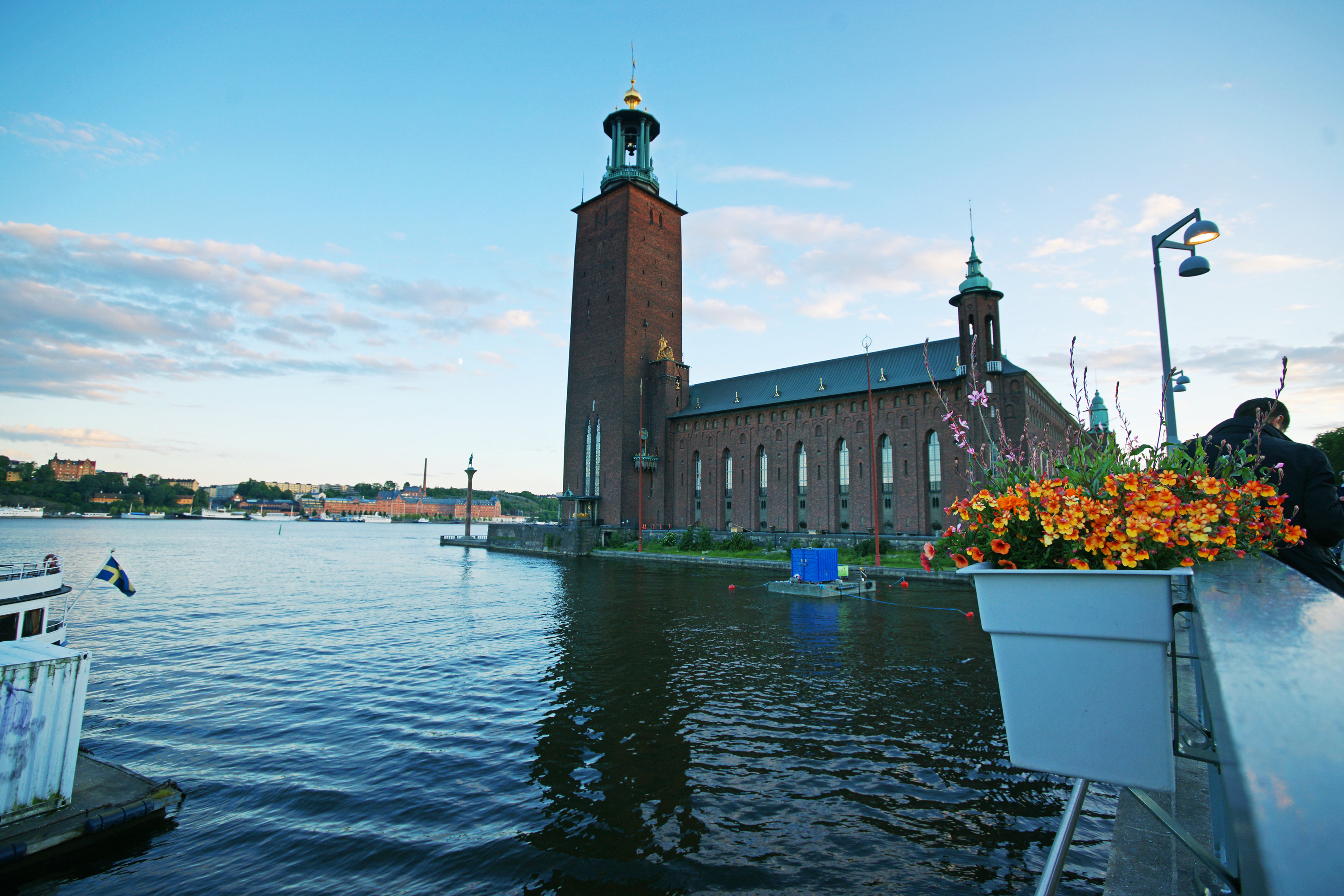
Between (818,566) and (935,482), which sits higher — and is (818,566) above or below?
below

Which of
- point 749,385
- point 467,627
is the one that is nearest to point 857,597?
point 467,627

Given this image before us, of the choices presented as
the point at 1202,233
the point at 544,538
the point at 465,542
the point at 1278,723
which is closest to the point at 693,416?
Answer: the point at 544,538

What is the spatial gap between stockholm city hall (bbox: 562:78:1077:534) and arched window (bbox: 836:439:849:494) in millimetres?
97

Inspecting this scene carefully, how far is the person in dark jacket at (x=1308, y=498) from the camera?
320 cm

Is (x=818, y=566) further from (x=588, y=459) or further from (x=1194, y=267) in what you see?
(x=588, y=459)

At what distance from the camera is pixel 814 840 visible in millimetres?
6668

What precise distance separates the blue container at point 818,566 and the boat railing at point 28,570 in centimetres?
2275

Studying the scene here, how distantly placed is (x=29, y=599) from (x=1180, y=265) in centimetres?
1872

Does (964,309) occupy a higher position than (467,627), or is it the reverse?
(964,309)

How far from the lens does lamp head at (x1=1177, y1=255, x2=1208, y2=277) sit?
10000 mm

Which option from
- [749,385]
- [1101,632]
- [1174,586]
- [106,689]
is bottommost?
[106,689]

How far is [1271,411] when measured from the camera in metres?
3.96

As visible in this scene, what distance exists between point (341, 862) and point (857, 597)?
72.2ft

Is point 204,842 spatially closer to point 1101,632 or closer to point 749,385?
point 1101,632
